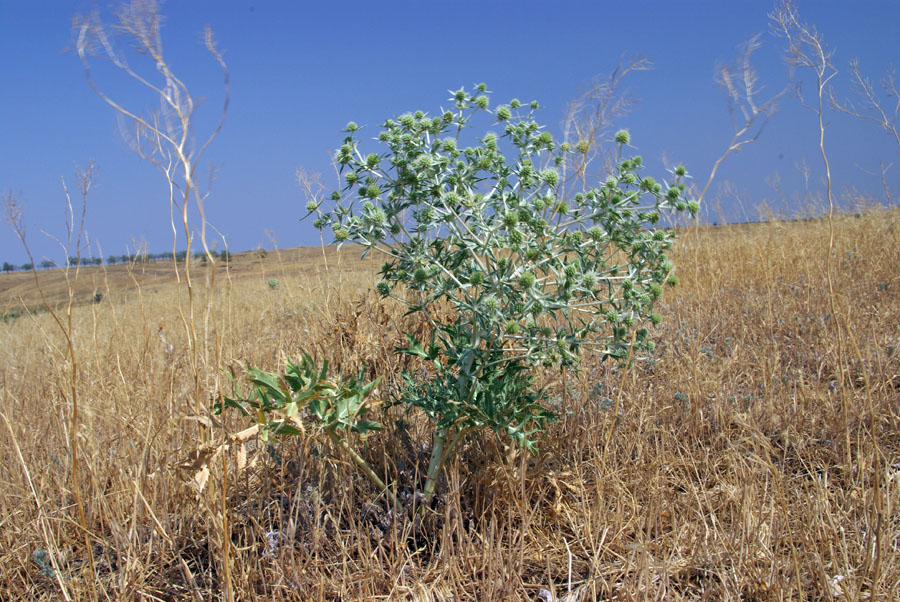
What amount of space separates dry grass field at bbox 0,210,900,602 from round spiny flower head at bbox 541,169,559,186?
897mm

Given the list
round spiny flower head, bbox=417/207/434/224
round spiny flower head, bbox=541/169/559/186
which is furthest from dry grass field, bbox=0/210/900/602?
round spiny flower head, bbox=541/169/559/186

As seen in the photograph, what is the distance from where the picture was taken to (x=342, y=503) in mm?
2213

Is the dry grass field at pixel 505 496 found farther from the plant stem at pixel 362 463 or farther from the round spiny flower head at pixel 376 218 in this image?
the round spiny flower head at pixel 376 218

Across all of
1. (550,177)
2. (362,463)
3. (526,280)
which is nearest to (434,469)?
(362,463)

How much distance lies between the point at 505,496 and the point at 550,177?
1.31 metres

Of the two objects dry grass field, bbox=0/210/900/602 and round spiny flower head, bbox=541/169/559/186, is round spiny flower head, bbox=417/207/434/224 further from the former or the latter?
dry grass field, bbox=0/210/900/602

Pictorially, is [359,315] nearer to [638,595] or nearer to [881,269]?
[638,595]

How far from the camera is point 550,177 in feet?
7.30

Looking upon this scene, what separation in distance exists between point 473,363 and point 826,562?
1.45 metres

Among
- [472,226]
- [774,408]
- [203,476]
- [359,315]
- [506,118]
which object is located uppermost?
[506,118]

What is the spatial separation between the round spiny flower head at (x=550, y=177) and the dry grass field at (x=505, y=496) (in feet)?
2.94

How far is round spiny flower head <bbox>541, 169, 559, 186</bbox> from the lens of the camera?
217cm

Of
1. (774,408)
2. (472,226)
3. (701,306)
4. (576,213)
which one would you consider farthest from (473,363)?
(701,306)

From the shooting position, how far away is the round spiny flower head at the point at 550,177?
2173mm
